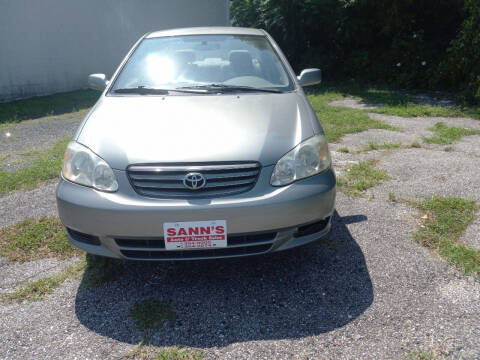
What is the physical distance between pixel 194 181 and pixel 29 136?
204 inches

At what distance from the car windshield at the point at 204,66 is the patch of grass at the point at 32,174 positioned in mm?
1706

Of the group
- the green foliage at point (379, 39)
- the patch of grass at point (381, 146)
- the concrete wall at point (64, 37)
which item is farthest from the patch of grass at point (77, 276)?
the green foliage at point (379, 39)

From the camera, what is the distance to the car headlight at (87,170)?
2.37 meters

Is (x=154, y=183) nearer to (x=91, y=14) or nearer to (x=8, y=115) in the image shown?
(x=8, y=115)

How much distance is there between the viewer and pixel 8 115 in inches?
304

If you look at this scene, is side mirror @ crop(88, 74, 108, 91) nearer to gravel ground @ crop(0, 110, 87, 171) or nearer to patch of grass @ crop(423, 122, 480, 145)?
gravel ground @ crop(0, 110, 87, 171)

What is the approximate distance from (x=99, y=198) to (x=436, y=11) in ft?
33.7

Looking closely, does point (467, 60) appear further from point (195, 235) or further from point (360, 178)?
point (195, 235)

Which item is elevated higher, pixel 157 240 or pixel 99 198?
pixel 99 198

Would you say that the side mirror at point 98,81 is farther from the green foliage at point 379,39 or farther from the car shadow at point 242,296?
the green foliage at point 379,39

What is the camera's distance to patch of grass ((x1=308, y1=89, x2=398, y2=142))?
20.5 feet

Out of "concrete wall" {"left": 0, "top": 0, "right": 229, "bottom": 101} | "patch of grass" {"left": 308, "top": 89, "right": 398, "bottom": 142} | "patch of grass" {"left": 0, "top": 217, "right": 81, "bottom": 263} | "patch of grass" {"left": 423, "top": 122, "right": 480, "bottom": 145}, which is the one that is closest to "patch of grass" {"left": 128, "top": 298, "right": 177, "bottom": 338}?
"patch of grass" {"left": 0, "top": 217, "right": 81, "bottom": 263}

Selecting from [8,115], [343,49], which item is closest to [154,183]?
[8,115]

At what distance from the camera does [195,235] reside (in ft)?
7.39
